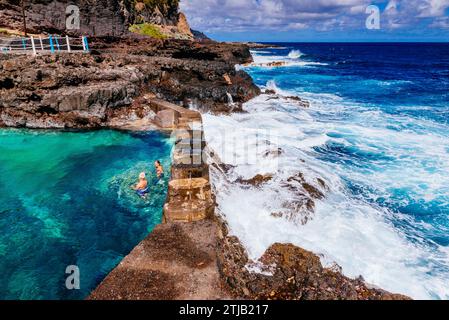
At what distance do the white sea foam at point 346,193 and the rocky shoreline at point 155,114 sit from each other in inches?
29.7

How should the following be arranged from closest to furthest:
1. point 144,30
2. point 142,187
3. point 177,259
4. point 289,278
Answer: point 177,259 < point 289,278 < point 142,187 < point 144,30

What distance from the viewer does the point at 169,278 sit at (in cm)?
431

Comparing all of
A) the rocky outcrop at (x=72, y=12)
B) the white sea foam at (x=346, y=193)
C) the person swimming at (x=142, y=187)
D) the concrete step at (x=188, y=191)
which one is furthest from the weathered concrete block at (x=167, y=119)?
the rocky outcrop at (x=72, y=12)

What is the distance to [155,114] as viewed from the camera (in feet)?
52.5

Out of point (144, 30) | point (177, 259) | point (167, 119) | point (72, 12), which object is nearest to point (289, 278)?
point (177, 259)

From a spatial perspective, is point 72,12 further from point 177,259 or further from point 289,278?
point 289,278

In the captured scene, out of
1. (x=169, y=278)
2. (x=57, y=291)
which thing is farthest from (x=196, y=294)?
(x=57, y=291)

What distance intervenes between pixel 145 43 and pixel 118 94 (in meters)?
12.8

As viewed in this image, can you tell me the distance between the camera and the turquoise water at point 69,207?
633cm

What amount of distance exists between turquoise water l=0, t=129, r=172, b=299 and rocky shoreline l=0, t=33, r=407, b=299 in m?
2.00

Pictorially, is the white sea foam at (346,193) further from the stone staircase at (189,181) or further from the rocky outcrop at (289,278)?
the stone staircase at (189,181)

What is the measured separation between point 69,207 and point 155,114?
8.33 m

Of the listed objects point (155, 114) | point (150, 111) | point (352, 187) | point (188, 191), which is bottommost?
point (352, 187)
